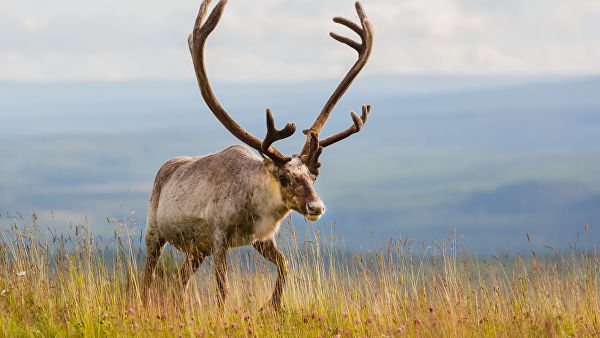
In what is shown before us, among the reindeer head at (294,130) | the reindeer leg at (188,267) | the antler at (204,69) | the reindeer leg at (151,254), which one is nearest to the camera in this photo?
the reindeer head at (294,130)

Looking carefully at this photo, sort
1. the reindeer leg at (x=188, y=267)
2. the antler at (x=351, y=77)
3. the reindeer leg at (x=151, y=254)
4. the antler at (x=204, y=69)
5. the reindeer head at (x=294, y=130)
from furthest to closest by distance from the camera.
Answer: the reindeer leg at (x=151, y=254) → the reindeer leg at (x=188, y=267) → the antler at (x=351, y=77) → the antler at (x=204, y=69) → the reindeer head at (x=294, y=130)

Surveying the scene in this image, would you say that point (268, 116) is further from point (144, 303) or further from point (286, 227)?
point (144, 303)

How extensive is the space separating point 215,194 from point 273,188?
2.64 ft

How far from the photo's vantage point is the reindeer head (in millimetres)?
7461

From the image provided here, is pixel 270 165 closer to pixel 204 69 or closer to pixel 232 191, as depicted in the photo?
pixel 232 191

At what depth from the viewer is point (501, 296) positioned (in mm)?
6914

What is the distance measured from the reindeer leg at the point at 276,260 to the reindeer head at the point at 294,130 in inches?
35.3

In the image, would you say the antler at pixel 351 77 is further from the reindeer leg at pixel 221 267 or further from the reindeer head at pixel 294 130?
the reindeer leg at pixel 221 267

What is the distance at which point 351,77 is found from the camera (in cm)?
910

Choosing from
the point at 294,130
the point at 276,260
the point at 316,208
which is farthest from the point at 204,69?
the point at 276,260

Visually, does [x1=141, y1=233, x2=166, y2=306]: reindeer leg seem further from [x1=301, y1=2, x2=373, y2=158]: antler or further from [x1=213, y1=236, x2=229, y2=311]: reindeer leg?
[x1=301, y1=2, x2=373, y2=158]: antler

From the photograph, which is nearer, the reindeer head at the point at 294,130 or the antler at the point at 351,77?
the reindeer head at the point at 294,130

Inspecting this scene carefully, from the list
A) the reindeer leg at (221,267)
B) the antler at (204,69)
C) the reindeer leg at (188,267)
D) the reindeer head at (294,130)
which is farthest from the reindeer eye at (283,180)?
the reindeer leg at (188,267)

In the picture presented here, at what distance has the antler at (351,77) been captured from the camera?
8524 millimetres
